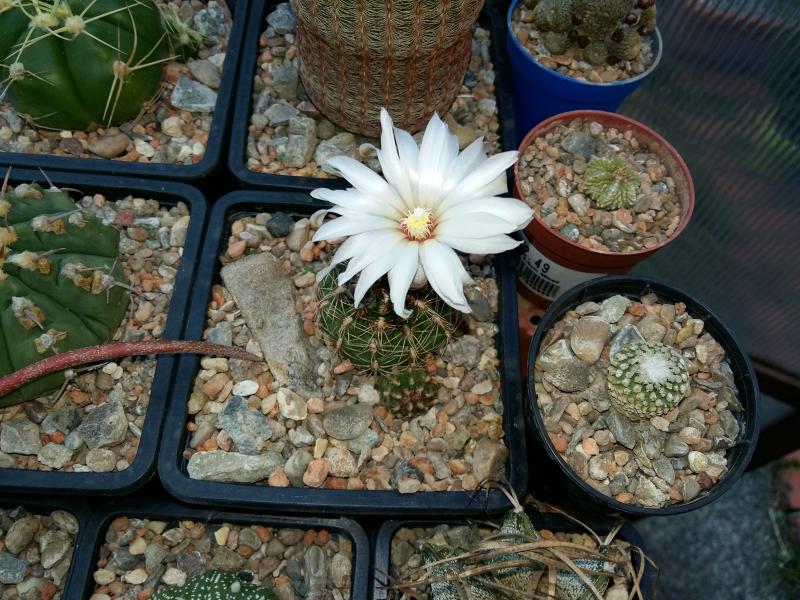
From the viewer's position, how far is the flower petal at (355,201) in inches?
37.6

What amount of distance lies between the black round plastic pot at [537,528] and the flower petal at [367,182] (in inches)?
24.1

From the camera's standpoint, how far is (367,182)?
99 cm

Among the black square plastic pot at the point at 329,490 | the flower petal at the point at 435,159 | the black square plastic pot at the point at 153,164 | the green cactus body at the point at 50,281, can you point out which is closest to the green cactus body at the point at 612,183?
the black square plastic pot at the point at 329,490

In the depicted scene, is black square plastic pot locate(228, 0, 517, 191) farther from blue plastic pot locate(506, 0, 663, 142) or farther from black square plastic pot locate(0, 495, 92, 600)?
black square plastic pot locate(0, 495, 92, 600)

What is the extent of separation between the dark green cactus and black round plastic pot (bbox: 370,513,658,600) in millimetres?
206

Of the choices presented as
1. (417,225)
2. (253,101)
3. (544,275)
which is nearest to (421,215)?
(417,225)

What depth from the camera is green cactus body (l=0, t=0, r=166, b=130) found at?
136cm

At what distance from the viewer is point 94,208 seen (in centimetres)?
149

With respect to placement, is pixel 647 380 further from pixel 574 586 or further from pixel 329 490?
pixel 329 490

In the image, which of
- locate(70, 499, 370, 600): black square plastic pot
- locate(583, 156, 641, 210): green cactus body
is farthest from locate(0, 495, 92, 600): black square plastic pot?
locate(583, 156, 641, 210): green cactus body

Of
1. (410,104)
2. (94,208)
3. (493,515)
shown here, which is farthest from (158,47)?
(493,515)

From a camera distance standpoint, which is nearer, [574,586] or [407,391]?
[574,586]

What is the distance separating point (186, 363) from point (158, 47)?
740mm

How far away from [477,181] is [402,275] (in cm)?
19
